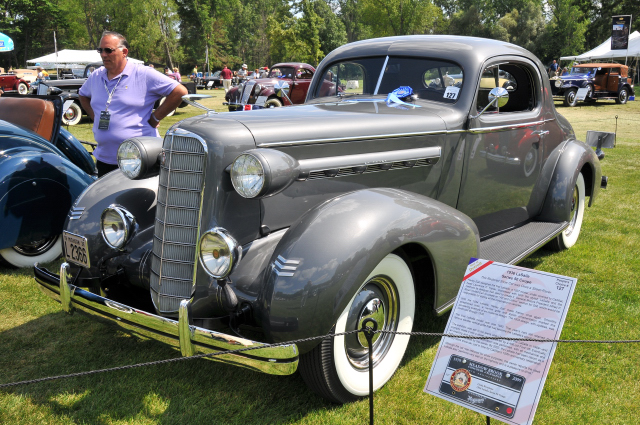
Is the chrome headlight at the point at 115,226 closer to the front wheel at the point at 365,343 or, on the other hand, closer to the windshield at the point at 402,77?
the front wheel at the point at 365,343

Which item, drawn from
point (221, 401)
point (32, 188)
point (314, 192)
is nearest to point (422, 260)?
point (314, 192)

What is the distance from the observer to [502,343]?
6.68 feet

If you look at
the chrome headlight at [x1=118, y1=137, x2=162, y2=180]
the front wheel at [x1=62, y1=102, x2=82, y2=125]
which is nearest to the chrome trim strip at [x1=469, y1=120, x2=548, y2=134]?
the chrome headlight at [x1=118, y1=137, x2=162, y2=180]

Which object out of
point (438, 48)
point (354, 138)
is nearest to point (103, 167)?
point (354, 138)

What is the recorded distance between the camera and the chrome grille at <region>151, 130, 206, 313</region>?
2.43 m

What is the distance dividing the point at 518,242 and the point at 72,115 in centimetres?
1363

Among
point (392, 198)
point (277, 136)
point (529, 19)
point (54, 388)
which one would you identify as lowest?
point (54, 388)

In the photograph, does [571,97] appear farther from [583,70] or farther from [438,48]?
[438,48]

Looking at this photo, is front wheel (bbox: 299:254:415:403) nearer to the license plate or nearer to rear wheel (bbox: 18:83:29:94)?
the license plate

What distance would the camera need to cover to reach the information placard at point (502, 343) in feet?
6.38

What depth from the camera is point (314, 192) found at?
273cm

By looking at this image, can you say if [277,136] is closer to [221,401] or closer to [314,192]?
[314,192]

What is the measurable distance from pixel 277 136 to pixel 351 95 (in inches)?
65.4

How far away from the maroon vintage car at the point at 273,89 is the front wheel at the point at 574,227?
11.0m
